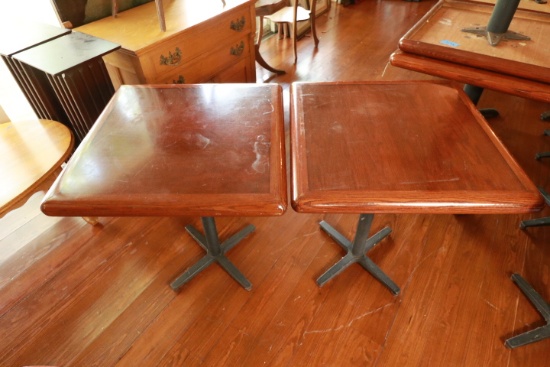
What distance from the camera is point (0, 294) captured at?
145cm

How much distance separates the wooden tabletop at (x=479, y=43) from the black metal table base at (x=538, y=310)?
882 millimetres

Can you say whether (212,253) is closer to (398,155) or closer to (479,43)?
(398,155)

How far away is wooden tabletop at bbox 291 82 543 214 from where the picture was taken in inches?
30.9

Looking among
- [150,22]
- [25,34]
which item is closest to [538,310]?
[150,22]

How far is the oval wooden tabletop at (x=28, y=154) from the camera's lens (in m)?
1.28

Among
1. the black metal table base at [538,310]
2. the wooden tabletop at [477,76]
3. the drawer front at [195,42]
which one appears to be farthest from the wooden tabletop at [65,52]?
the black metal table base at [538,310]

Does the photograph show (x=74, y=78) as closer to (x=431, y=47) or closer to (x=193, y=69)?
(x=193, y=69)

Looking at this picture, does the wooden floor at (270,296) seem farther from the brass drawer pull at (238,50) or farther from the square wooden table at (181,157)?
the brass drawer pull at (238,50)

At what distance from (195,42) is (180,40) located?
11cm

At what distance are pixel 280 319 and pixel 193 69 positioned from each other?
1.35m

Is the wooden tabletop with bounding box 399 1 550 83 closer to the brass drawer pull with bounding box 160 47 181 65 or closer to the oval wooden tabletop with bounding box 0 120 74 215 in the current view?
the brass drawer pull with bounding box 160 47 181 65

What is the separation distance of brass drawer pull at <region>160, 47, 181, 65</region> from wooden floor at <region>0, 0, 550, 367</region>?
805mm

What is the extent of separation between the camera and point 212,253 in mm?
1555

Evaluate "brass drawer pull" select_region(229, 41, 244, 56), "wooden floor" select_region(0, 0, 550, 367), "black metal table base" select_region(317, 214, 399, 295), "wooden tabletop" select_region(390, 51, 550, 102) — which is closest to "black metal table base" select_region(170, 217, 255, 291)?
"wooden floor" select_region(0, 0, 550, 367)
